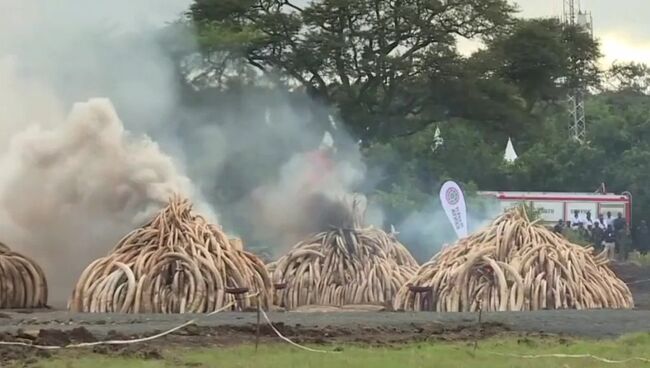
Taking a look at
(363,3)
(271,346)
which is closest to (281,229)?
(271,346)

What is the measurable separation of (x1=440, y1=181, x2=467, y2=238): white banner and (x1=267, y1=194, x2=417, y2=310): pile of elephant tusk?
198 inches

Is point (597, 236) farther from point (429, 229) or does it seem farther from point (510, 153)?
point (510, 153)

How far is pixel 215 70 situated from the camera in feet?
155

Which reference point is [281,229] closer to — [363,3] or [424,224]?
[424,224]

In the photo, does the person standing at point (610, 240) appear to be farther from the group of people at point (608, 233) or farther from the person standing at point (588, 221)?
the person standing at point (588, 221)

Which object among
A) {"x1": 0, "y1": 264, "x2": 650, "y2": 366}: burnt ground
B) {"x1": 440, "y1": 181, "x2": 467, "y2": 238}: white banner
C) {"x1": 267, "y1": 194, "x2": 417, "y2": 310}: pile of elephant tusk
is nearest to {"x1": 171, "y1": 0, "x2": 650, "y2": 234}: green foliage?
{"x1": 440, "y1": 181, "x2": 467, "y2": 238}: white banner

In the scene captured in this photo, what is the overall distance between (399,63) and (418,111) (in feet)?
7.89

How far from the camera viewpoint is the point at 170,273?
19.9 metres

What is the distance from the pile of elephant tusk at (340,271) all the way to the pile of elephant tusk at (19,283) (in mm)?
4148

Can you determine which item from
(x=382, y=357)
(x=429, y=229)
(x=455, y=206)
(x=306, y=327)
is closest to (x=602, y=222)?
(x=429, y=229)

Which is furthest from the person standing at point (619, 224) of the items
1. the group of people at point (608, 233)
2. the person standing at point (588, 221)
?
the person standing at point (588, 221)

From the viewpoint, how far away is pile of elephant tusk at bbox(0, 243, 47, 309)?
69.7 feet

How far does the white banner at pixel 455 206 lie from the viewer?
1135 inches

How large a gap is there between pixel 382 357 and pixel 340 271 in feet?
34.9
